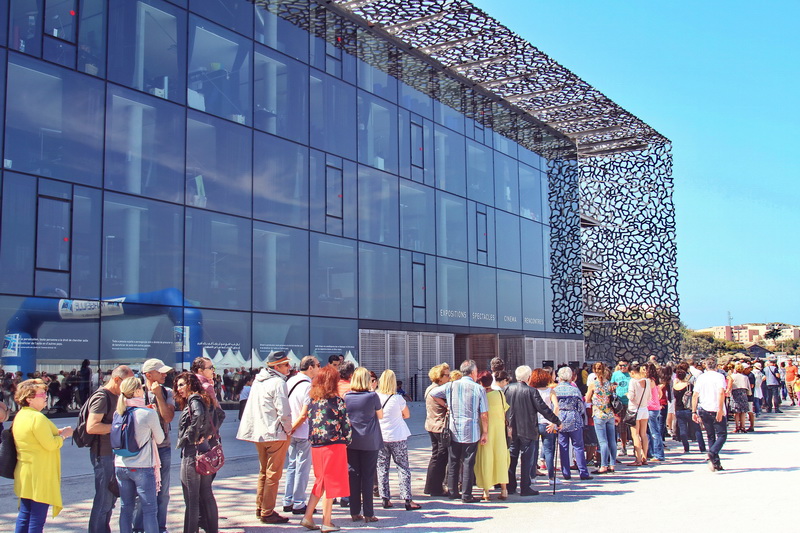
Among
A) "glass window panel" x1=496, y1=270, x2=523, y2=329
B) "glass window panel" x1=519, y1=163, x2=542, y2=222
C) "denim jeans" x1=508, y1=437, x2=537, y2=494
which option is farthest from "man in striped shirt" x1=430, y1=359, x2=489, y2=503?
"glass window panel" x1=519, y1=163, x2=542, y2=222

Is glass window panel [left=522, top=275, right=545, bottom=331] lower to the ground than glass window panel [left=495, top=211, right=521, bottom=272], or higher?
lower

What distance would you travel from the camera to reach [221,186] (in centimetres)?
2019

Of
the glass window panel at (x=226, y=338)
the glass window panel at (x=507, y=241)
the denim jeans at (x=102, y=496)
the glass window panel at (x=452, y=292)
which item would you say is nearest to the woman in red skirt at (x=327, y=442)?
the denim jeans at (x=102, y=496)

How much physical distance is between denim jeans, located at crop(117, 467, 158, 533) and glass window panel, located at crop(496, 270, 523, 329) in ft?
82.2

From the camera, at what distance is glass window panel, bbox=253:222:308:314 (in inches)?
824

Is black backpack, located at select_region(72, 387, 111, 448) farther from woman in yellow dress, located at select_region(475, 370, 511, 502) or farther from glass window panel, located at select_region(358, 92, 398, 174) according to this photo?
glass window panel, located at select_region(358, 92, 398, 174)

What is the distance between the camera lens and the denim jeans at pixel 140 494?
6.52 metres

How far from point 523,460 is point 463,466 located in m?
0.95

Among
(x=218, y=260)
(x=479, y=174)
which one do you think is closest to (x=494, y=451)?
(x=218, y=260)

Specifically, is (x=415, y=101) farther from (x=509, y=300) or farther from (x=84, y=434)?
(x=84, y=434)

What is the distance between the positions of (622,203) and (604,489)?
3072cm

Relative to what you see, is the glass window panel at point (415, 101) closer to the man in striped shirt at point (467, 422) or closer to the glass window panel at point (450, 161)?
the glass window panel at point (450, 161)

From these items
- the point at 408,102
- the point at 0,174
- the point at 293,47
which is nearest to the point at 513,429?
the point at 0,174

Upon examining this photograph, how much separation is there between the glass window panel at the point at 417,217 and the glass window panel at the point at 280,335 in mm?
5809
